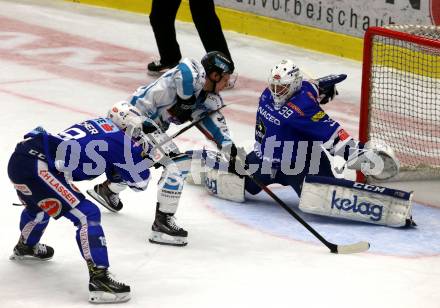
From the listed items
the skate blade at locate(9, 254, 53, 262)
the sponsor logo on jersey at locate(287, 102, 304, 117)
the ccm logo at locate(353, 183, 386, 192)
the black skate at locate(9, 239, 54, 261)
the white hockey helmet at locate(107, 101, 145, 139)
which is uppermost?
the white hockey helmet at locate(107, 101, 145, 139)

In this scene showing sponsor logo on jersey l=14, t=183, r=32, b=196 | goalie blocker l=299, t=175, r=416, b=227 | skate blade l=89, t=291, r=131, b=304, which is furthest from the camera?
goalie blocker l=299, t=175, r=416, b=227

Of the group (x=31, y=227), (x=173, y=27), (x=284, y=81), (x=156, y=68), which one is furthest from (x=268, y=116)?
(x=156, y=68)

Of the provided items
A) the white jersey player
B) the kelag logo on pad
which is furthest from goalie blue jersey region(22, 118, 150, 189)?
the kelag logo on pad

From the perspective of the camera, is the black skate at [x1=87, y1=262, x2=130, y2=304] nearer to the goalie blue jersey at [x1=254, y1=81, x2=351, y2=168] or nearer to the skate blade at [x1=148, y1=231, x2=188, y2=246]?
the skate blade at [x1=148, y1=231, x2=188, y2=246]

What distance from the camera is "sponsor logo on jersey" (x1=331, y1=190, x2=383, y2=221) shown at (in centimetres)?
590

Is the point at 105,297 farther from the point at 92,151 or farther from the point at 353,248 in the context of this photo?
the point at 353,248

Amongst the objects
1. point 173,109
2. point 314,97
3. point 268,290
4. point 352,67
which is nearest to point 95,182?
point 173,109

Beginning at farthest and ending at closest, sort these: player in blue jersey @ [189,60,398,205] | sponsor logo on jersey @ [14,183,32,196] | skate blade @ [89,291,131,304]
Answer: player in blue jersey @ [189,60,398,205] → sponsor logo on jersey @ [14,183,32,196] → skate blade @ [89,291,131,304]

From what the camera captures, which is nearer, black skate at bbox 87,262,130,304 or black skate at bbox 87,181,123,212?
black skate at bbox 87,262,130,304

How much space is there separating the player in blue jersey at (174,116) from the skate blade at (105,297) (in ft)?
2.52

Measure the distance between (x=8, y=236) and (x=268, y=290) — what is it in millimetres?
1338

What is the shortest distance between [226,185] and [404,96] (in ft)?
4.73

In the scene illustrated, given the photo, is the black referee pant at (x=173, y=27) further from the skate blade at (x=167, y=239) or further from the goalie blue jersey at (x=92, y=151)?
the goalie blue jersey at (x=92, y=151)

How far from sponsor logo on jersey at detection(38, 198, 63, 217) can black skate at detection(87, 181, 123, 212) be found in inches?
43.8
